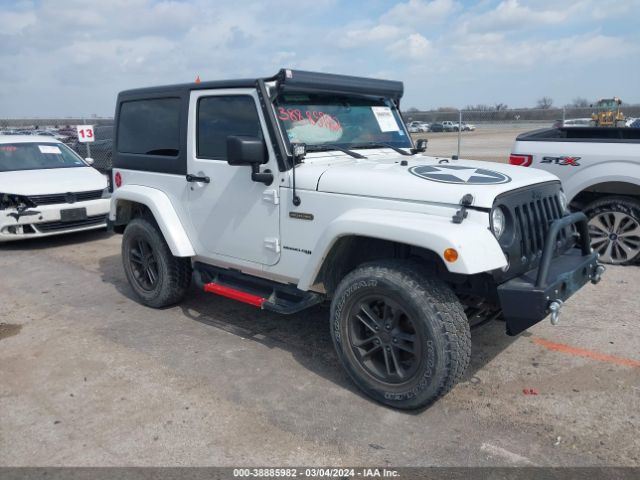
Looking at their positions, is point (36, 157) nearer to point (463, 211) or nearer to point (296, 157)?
point (296, 157)

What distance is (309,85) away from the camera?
4.06m

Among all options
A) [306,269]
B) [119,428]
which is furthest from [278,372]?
[119,428]

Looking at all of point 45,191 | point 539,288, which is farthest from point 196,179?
point 45,191

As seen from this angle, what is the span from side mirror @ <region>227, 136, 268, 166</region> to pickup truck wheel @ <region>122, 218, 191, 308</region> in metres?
1.60

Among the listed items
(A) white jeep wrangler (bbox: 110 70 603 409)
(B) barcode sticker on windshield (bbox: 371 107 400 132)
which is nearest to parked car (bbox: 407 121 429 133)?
(B) barcode sticker on windshield (bbox: 371 107 400 132)

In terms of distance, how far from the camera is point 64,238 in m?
8.91

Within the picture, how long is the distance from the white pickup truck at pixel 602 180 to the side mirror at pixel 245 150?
3.70 m

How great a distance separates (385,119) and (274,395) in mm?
2561

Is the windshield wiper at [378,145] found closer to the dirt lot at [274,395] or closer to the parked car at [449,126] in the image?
the dirt lot at [274,395]

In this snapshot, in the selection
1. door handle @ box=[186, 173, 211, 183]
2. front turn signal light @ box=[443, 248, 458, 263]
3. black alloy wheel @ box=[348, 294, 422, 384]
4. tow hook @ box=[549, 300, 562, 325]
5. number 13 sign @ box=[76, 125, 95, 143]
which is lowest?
black alloy wheel @ box=[348, 294, 422, 384]

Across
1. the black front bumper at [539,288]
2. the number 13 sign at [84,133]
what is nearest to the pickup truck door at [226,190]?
the black front bumper at [539,288]

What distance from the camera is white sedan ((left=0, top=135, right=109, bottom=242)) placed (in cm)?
781

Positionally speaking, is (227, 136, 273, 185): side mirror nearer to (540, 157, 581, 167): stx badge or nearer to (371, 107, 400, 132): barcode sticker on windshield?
(371, 107, 400, 132): barcode sticker on windshield

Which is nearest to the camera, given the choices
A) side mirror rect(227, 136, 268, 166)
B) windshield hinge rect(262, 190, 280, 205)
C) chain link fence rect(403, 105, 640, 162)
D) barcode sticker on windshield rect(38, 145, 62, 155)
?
side mirror rect(227, 136, 268, 166)
